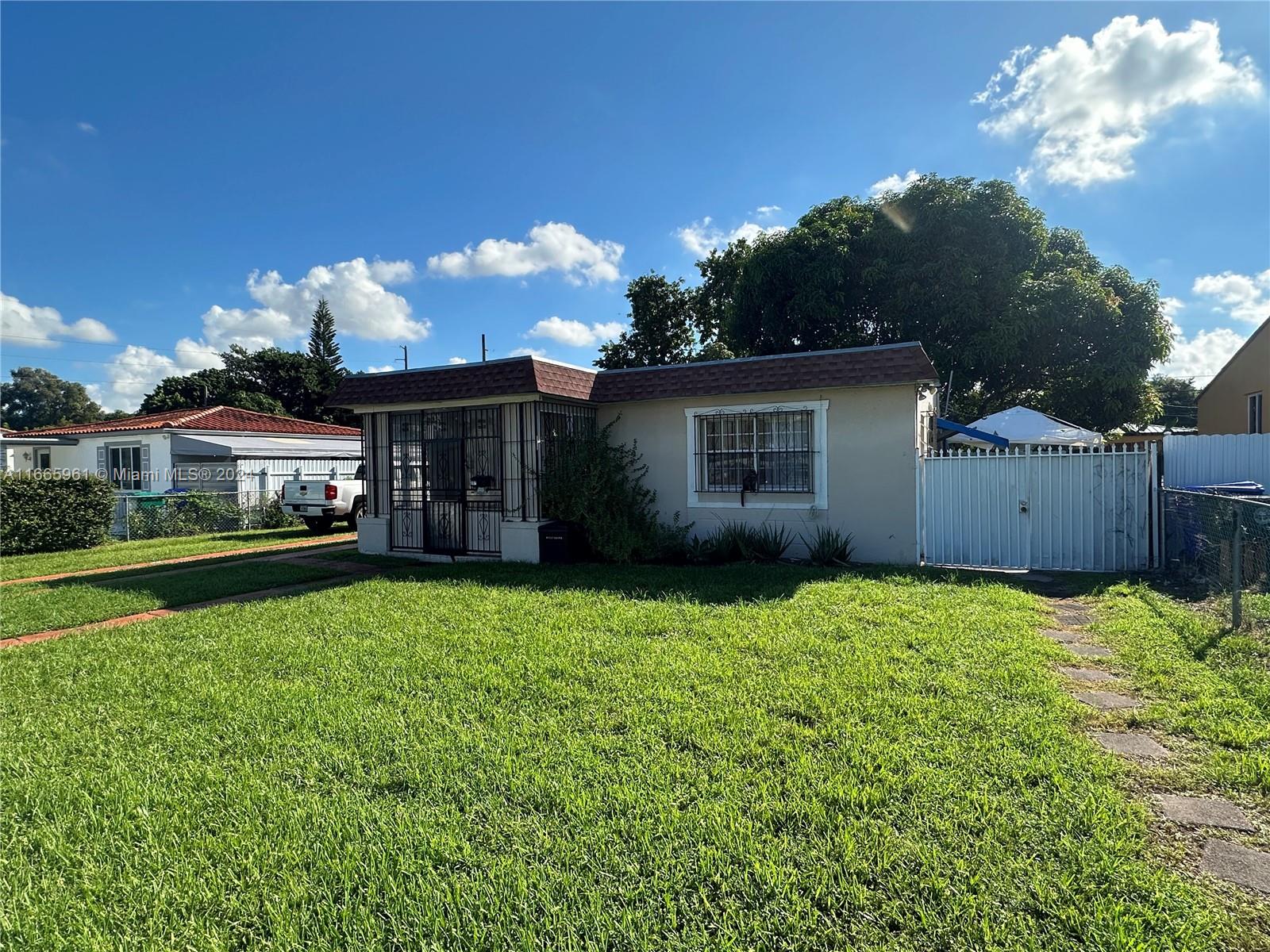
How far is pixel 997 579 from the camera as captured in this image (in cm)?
886

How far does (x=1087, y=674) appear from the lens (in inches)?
196

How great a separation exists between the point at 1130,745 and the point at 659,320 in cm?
2747

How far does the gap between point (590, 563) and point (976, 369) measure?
16.7 metres

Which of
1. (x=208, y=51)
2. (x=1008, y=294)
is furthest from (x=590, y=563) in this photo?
(x=1008, y=294)

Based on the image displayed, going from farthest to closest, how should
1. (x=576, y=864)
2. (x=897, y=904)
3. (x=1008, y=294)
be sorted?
(x=1008, y=294) → (x=576, y=864) → (x=897, y=904)

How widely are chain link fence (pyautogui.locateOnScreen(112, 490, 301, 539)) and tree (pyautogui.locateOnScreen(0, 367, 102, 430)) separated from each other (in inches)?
2241

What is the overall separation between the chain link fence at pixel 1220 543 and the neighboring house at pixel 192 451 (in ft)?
72.8

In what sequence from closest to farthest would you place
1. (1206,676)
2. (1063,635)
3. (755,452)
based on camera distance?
1. (1206,676)
2. (1063,635)
3. (755,452)

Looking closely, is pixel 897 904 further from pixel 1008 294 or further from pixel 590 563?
pixel 1008 294

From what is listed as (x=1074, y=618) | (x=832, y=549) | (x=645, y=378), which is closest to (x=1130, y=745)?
(x=1074, y=618)

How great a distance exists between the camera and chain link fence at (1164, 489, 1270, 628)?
6187 mm

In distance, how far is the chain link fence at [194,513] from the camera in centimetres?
1644

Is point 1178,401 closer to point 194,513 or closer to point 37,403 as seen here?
point 194,513

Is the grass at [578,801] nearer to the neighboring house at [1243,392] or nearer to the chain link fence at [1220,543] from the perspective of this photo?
the chain link fence at [1220,543]
